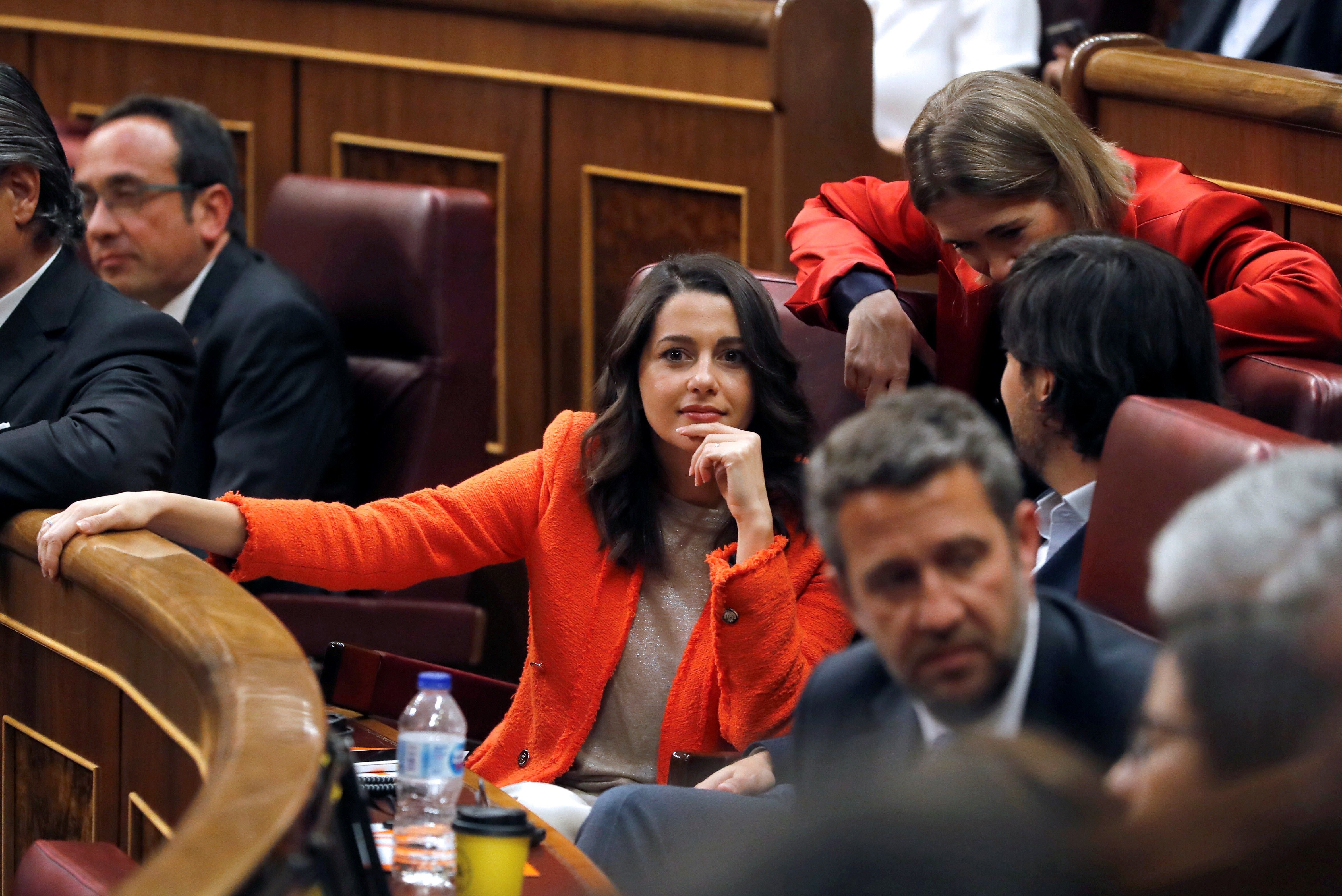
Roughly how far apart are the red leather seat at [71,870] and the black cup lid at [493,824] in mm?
317

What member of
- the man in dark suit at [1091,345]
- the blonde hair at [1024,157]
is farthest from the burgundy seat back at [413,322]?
the man in dark suit at [1091,345]

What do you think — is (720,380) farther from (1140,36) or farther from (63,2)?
(63,2)

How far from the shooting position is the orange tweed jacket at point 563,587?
5.69ft

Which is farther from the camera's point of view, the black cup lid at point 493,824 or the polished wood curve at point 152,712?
the black cup lid at point 493,824

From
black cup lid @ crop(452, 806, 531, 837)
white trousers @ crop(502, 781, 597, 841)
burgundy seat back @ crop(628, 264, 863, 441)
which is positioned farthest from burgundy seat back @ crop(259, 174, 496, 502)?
black cup lid @ crop(452, 806, 531, 837)

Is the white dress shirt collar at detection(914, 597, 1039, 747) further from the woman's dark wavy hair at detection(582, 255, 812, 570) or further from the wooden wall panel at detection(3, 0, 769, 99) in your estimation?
the wooden wall panel at detection(3, 0, 769, 99)

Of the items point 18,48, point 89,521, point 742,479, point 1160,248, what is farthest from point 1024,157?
point 18,48

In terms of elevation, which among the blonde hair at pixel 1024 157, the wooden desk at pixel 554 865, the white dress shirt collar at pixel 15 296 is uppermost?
the blonde hair at pixel 1024 157

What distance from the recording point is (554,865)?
1.35 m

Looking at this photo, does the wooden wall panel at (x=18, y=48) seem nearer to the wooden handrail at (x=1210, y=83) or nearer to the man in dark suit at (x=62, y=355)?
the man in dark suit at (x=62, y=355)

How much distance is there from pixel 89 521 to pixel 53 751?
286mm

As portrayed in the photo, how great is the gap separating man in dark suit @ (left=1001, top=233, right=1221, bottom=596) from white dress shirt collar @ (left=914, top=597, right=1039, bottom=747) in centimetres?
42

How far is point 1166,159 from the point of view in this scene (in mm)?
1949

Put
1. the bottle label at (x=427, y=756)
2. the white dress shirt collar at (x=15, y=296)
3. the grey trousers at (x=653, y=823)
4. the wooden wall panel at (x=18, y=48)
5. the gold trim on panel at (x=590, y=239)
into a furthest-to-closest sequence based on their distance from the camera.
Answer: the wooden wall panel at (x=18, y=48) → the gold trim on panel at (x=590, y=239) → the white dress shirt collar at (x=15, y=296) → the grey trousers at (x=653, y=823) → the bottle label at (x=427, y=756)
